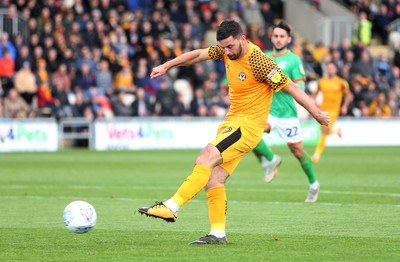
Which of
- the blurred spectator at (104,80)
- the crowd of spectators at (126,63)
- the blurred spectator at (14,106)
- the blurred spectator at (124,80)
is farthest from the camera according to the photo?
the blurred spectator at (124,80)

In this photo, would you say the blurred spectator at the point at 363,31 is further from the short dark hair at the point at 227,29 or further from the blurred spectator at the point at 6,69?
the short dark hair at the point at 227,29

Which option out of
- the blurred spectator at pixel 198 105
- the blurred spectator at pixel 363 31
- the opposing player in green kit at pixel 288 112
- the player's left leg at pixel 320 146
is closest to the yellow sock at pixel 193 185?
the opposing player in green kit at pixel 288 112

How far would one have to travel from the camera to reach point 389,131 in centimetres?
3447

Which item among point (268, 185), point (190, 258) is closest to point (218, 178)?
point (190, 258)

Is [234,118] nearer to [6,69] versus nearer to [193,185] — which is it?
[193,185]

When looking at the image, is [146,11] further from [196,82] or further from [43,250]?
[43,250]

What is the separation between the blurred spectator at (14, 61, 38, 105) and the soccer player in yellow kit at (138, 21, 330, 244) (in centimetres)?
2000

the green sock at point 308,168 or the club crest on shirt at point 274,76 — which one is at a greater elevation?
the club crest on shirt at point 274,76

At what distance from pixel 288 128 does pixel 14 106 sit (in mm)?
15394

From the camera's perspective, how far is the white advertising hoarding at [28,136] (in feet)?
94.0

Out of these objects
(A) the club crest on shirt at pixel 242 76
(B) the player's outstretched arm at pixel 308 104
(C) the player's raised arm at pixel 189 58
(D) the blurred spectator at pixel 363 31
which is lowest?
(B) the player's outstretched arm at pixel 308 104

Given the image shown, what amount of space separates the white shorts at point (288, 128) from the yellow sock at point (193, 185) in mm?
5745

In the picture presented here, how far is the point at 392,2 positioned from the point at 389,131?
355 inches

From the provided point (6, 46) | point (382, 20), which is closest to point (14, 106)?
point (6, 46)
